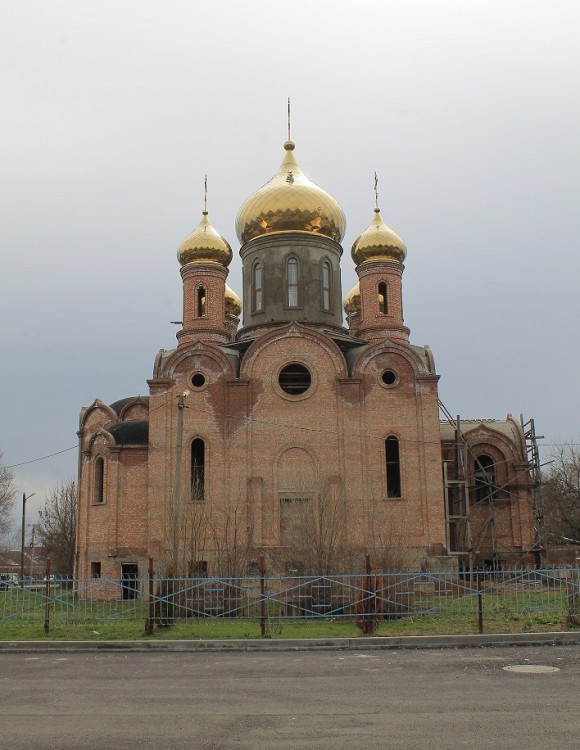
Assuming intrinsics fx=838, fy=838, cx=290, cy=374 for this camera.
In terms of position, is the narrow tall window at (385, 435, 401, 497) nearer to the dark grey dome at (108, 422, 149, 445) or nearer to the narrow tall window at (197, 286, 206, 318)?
the dark grey dome at (108, 422, 149, 445)

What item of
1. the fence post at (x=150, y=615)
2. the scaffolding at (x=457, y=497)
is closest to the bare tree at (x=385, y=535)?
the scaffolding at (x=457, y=497)

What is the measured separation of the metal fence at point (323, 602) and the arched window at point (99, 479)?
27.1ft

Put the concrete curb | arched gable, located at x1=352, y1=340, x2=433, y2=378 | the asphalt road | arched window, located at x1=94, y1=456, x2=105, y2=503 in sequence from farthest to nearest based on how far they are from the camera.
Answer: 1. arched window, located at x1=94, y1=456, x2=105, y2=503
2. arched gable, located at x1=352, y1=340, x2=433, y2=378
3. the concrete curb
4. the asphalt road

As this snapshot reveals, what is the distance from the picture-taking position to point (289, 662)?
12.5m

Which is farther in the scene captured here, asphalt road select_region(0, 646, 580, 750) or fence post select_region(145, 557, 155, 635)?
fence post select_region(145, 557, 155, 635)

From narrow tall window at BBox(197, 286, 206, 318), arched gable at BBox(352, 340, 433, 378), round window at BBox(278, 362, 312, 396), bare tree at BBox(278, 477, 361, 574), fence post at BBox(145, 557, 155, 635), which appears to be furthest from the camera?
narrow tall window at BBox(197, 286, 206, 318)

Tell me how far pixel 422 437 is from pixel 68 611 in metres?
12.8

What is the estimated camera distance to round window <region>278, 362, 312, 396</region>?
27844 millimetres

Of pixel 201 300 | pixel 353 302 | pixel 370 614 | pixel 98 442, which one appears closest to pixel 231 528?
pixel 98 442

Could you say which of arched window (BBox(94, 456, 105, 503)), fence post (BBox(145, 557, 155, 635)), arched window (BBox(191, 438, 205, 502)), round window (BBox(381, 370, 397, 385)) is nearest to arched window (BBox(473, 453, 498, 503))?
round window (BBox(381, 370, 397, 385))

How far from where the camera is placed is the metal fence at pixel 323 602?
15.9m

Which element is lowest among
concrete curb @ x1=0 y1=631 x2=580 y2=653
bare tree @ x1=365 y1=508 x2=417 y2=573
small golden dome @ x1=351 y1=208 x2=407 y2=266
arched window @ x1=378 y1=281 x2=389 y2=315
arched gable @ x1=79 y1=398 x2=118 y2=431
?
concrete curb @ x1=0 y1=631 x2=580 y2=653

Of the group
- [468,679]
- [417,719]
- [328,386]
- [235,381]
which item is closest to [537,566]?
[328,386]

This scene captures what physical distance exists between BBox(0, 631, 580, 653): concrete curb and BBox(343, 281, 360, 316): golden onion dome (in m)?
26.2
